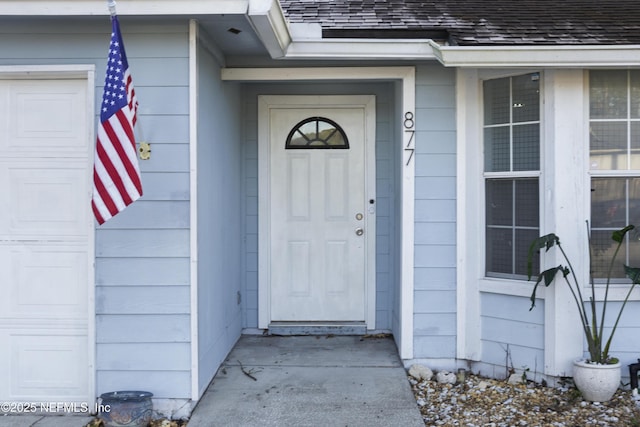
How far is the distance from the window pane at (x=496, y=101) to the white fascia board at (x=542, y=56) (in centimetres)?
41

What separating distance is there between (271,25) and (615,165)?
2641 mm

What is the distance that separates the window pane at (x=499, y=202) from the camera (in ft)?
14.6

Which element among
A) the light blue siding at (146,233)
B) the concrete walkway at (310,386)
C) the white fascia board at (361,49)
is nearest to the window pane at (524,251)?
the concrete walkway at (310,386)

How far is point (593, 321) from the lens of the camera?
4016 millimetres

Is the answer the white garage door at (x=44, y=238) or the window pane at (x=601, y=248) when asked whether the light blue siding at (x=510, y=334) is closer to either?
the window pane at (x=601, y=248)

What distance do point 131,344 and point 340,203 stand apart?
2.39 meters

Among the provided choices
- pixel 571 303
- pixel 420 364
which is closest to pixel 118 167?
pixel 420 364

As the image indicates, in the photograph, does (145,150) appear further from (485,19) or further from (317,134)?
(485,19)

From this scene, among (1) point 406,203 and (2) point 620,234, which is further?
(1) point 406,203

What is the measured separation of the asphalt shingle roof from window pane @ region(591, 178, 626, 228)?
100cm

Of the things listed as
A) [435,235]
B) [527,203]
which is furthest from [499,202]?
[435,235]

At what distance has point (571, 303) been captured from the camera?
13.6 feet

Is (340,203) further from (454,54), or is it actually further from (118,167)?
(118,167)

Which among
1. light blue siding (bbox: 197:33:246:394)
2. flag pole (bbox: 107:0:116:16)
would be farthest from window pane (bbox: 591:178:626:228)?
flag pole (bbox: 107:0:116:16)
